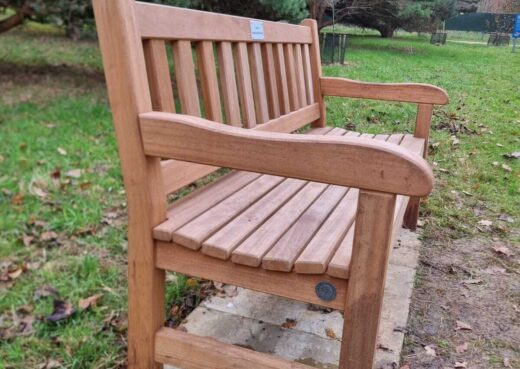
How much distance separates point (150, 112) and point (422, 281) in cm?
161

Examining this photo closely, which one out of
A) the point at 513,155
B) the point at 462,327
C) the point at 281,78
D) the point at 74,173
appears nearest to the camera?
the point at 462,327

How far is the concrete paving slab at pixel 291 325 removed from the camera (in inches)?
65.7

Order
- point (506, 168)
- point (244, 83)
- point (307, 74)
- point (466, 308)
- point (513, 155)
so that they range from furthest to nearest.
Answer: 1. point (513, 155)
2. point (506, 168)
3. point (307, 74)
4. point (466, 308)
5. point (244, 83)

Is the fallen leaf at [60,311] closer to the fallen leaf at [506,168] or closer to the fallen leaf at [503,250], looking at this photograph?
the fallen leaf at [503,250]

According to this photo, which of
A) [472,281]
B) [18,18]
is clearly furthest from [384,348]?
[18,18]

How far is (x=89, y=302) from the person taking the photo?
75.2 inches

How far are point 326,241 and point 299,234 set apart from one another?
0.08 m

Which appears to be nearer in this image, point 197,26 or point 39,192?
point 197,26

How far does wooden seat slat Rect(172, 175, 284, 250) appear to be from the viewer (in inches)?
47.1

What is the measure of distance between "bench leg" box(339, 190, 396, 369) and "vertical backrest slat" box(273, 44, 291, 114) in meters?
1.27

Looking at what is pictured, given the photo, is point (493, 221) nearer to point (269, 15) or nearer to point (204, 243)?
point (204, 243)

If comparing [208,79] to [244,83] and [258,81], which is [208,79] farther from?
[258,81]

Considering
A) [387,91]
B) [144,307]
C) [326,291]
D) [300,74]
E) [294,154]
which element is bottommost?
[144,307]

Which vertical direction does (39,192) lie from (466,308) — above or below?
above
